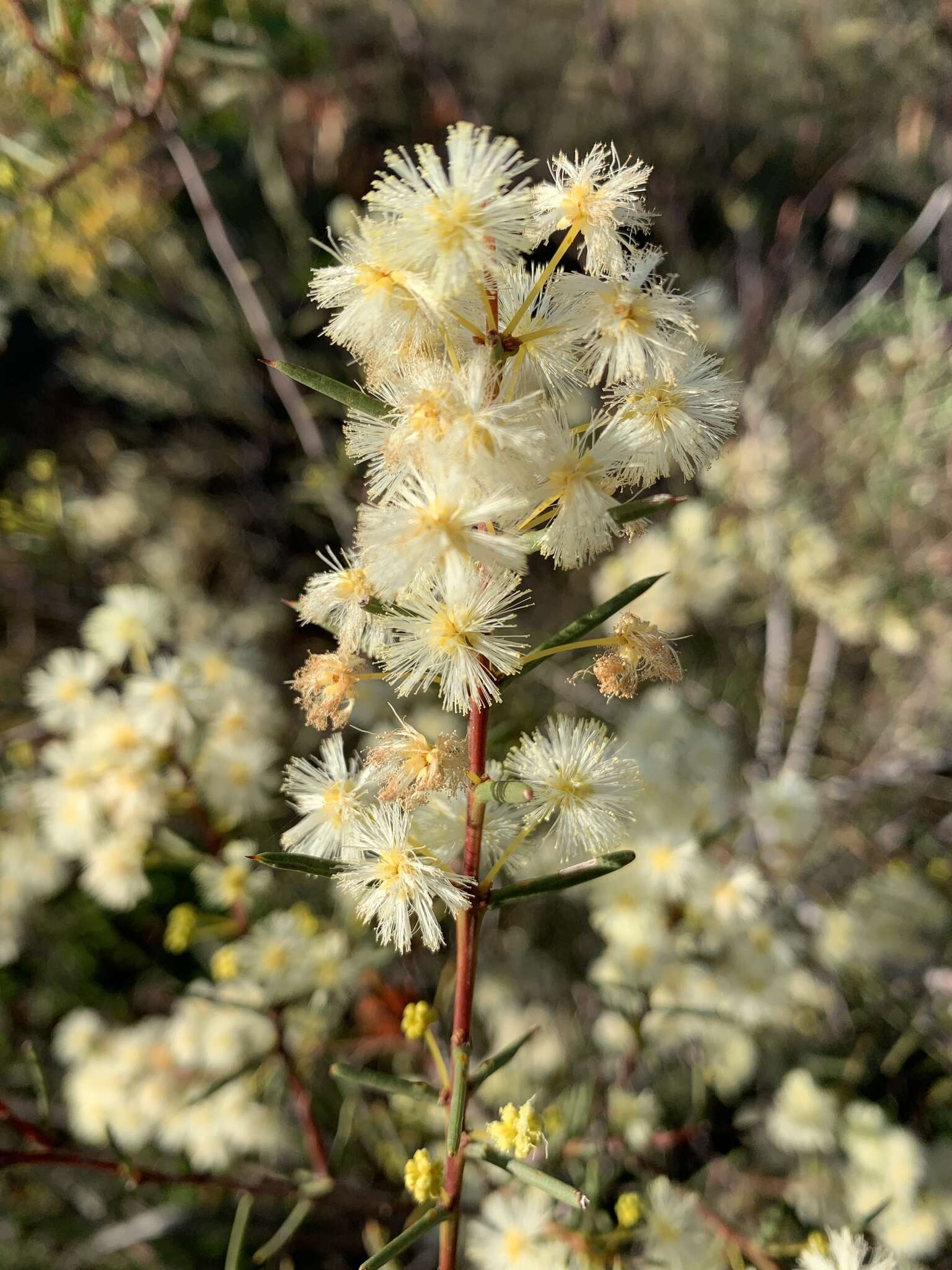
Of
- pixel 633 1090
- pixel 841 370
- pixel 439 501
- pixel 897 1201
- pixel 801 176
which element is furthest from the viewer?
pixel 801 176

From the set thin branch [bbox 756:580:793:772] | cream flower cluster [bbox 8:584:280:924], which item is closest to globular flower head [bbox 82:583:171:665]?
Result: cream flower cluster [bbox 8:584:280:924]

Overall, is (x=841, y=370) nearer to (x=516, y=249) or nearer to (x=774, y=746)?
(x=774, y=746)

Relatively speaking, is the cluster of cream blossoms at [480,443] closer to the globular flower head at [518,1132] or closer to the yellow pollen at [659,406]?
the yellow pollen at [659,406]

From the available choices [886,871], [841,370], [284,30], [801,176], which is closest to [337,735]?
[886,871]

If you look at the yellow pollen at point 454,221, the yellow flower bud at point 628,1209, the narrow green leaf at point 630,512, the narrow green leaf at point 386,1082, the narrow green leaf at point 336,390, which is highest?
the yellow pollen at point 454,221

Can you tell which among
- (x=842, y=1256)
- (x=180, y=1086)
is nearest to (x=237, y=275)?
(x=180, y=1086)

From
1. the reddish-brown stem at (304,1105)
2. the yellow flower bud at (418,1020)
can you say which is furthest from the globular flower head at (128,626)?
the yellow flower bud at (418,1020)
